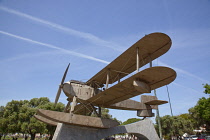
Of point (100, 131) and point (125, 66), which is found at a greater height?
point (125, 66)

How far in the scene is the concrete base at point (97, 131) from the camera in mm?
14172

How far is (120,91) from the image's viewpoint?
13500mm

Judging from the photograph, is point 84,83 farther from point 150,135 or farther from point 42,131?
point 42,131

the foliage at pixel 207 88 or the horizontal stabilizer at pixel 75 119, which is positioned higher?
the foliage at pixel 207 88

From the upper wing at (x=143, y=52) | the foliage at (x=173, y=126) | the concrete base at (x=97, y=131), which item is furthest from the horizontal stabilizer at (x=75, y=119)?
the foliage at (x=173, y=126)

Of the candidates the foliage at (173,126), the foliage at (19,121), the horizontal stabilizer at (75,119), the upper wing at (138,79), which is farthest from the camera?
the foliage at (173,126)

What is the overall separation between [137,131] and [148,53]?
9.75 m

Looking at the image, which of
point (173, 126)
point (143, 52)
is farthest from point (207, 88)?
point (143, 52)

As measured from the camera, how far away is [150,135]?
18.6m

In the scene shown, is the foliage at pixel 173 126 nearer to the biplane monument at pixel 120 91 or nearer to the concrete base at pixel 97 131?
the biplane monument at pixel 120 91

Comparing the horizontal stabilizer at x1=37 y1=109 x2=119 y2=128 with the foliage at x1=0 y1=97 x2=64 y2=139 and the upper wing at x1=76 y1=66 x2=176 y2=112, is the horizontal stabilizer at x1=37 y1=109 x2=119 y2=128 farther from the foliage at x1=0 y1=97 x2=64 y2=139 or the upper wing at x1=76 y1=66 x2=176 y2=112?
the foliage at x1=0 y1=97 x2=64 y2=139

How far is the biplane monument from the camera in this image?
1138cm

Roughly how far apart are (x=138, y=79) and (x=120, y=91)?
8.32 ft

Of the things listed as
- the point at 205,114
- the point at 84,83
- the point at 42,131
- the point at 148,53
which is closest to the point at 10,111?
the point at 42,131
